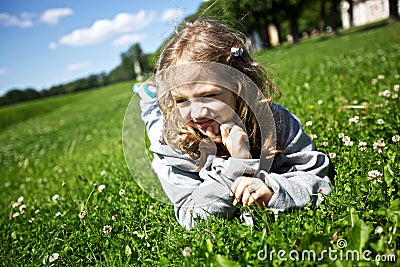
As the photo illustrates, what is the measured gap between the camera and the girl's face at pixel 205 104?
2.14 metres

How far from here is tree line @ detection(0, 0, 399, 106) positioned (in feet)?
9.45

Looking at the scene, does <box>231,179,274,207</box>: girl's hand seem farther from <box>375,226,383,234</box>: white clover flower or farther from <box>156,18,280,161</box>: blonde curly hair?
<box>375,226,383,234</box>: white clover flower

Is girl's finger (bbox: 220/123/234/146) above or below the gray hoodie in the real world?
above

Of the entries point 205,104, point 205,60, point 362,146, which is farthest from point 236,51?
point 362,146

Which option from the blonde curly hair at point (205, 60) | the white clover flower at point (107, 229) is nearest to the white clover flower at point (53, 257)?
the white clover flower at point (107, 229)

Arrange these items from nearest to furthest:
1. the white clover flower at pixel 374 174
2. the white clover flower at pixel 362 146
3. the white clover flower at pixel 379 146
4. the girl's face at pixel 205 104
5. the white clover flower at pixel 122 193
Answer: the white clover flower at pixel 374 174 → the girl's face at pixel 205 104 → the white clover flower at pixel 379 146 → the white clover flower at pixel 362 146 → the white clover flower at pixel 122 193

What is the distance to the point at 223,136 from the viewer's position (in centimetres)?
224

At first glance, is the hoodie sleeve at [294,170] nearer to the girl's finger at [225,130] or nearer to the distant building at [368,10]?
the girl's finger at [225,130]

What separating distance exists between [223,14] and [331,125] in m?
1.46

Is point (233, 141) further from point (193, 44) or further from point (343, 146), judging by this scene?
point (343, 146)

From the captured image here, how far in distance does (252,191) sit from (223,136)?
0.39 meters

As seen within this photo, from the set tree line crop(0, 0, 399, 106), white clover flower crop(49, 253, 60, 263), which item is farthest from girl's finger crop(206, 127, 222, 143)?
white clover flower crop(49, 253, 60, 263)

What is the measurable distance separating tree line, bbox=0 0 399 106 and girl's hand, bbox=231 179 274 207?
3.94ft

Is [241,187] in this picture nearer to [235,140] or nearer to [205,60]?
[235,140]
